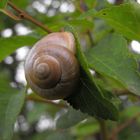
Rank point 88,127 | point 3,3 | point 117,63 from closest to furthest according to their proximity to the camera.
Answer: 1. point 117,63
2. point 3,3
3. point 88,127

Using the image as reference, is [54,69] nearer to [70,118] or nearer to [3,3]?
[3,3]

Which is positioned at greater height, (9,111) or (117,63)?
(117,63)

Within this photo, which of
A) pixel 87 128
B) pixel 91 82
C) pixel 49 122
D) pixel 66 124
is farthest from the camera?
pixel 49 122

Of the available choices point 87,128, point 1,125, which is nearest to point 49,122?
point 87,128

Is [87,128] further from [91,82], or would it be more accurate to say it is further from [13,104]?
[91,82]

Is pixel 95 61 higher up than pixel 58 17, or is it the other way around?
pixel 95 61

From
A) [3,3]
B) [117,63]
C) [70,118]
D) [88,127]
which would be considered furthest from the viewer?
[88,127]

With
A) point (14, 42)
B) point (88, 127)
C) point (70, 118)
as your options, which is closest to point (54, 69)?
point (14, 42)

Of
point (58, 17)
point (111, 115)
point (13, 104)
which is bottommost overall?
point (58, 17)
